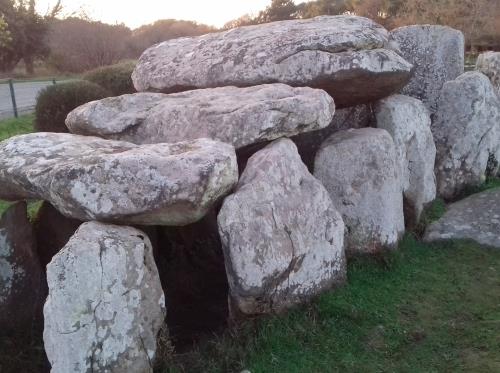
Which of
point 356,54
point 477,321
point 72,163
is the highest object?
point 356,54

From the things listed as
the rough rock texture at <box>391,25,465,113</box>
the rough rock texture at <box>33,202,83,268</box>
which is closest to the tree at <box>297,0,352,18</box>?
the rough rock texture at <box>391,25,465,113</box>

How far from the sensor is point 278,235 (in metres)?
4.25

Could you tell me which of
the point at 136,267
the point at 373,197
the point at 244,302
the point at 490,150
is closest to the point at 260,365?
the point at 244,302

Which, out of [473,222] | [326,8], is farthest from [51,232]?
[326,8]

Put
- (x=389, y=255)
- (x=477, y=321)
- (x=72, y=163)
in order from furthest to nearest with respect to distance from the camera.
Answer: (x=389, y=255), (x=477, y=321), (x=72, y=163)

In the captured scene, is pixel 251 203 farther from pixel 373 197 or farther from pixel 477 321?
pixel 477 321

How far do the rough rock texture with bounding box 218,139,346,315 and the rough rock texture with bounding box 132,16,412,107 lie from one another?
1.13m

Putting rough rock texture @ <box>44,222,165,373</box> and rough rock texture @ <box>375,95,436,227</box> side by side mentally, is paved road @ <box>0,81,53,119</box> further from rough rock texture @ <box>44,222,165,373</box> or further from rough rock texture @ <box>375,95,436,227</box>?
rough rock texture @ <box>44,222,165,373</box>

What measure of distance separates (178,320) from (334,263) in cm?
137

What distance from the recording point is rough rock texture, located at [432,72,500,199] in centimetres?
691

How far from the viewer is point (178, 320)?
4.82 metres

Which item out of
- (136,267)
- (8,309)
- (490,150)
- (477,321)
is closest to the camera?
(136,267)

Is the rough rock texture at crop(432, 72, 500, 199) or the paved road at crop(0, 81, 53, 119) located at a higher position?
the paved road at crop(0, 81, 53, 119)

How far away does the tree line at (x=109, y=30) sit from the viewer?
76.9ft
